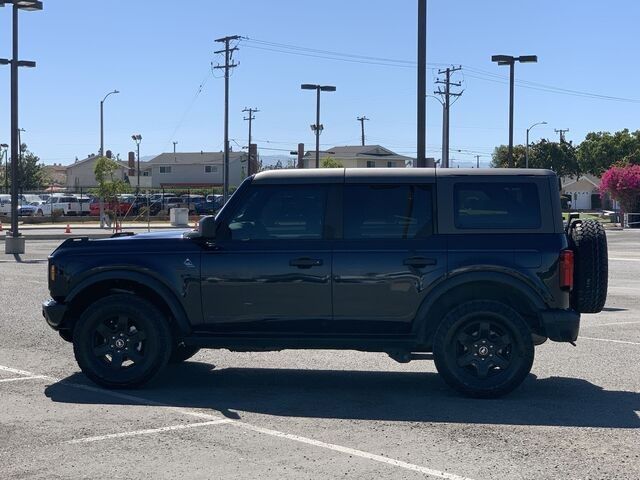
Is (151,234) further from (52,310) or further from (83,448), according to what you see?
(83,448)

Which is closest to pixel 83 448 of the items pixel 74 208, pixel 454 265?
pixel 454 265

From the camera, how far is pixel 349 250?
26.8ft

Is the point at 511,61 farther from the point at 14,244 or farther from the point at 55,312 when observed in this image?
the point at 55,312

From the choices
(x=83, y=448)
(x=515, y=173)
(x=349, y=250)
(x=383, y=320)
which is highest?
(x=515, y=173)

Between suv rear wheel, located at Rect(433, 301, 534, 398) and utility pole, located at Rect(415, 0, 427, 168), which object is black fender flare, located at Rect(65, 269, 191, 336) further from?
utility pole, located at Rect(415, 0, 427, 168)

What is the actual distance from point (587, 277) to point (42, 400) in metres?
4.84

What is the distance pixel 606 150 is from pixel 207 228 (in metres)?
104

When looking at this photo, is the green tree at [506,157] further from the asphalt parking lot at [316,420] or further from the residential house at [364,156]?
the asphalt parking lot at [316,420]

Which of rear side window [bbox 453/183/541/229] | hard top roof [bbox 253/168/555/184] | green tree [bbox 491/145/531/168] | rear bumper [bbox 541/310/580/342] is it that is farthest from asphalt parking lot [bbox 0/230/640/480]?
green tree [bbox 491/145/531/168]

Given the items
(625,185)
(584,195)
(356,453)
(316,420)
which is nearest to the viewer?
(356,453)

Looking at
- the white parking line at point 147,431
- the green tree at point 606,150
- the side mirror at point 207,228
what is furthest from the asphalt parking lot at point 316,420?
the green tree at point 606,150

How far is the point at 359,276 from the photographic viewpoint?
8109 millimetres

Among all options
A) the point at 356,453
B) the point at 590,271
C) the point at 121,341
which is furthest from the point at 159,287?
the point at 590,271

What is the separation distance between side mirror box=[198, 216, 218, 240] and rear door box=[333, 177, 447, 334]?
109cm
